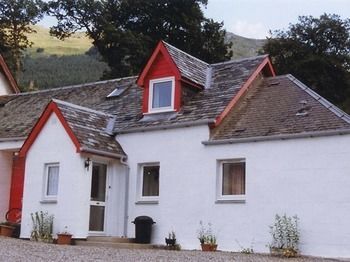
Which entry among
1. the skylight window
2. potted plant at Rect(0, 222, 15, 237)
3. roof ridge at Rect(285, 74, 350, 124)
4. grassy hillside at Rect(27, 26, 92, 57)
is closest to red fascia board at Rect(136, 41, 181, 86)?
the skylight window

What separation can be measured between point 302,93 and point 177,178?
496 cm

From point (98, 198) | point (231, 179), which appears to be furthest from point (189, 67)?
point (98, 198)

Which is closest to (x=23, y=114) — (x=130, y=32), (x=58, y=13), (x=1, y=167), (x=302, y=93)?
(x=1, y=167)

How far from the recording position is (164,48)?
2183 centimetres

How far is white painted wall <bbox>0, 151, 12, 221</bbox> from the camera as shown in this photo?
2528 cm

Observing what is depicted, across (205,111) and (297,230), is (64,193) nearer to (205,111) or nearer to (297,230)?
(205,111)

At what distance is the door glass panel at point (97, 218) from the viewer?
2058 cm

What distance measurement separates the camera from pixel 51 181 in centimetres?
2119

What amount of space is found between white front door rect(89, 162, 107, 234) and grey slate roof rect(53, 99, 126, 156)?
701mm

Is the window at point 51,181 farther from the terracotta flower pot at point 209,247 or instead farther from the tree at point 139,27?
the tree at point 139,27

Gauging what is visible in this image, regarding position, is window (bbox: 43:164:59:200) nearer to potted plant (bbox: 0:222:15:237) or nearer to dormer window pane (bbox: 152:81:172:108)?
potted plant (bbox: 0:222:15:237)

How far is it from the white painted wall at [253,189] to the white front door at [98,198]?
934 mm

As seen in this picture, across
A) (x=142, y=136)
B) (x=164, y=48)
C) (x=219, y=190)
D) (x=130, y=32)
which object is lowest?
(x=219, y=190)

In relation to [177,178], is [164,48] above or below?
above
